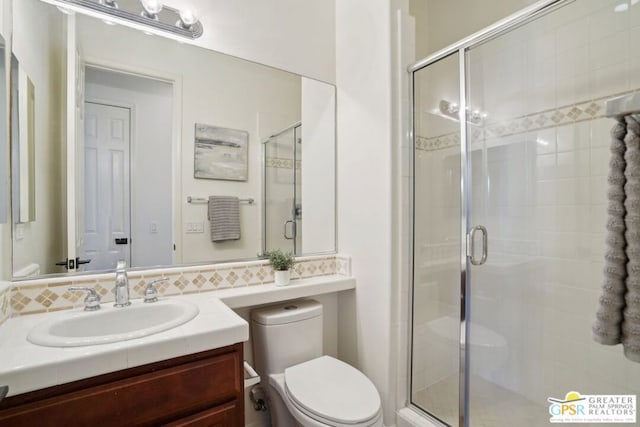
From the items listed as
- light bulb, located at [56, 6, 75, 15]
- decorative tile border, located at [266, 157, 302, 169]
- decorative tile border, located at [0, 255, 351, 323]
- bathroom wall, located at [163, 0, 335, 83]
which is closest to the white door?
decorative tile border, located at [0, 255, 351, 323]

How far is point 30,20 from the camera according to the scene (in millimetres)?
1197

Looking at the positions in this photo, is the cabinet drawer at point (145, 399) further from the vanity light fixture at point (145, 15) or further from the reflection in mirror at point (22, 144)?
the vanity light fixture at point (145, 15)

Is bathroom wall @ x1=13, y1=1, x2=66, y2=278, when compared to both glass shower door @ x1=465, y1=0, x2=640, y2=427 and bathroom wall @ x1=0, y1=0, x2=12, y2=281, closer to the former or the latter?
bathroom wall @ x1=0, y1=0, x2=12, y2=281

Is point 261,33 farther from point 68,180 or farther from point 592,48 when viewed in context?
point 592,48

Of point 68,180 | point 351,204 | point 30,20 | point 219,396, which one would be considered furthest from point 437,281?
point 30,20

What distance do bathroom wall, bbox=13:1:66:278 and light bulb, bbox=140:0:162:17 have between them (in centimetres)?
32

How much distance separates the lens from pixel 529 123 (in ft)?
6.14

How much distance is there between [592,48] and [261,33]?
5.79 feet

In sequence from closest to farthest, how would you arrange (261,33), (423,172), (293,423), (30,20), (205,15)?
(30,20), (293,423), (205,15), (261,33), (423,172)

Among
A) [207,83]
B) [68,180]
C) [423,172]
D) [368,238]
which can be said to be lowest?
[368,238]

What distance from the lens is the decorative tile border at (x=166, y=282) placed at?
3.72 feet

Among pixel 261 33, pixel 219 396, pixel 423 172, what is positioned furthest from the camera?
pixel 423 172

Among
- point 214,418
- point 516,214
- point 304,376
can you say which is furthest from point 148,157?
point 516,214

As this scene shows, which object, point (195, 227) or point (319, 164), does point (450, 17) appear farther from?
point (195, 227)
